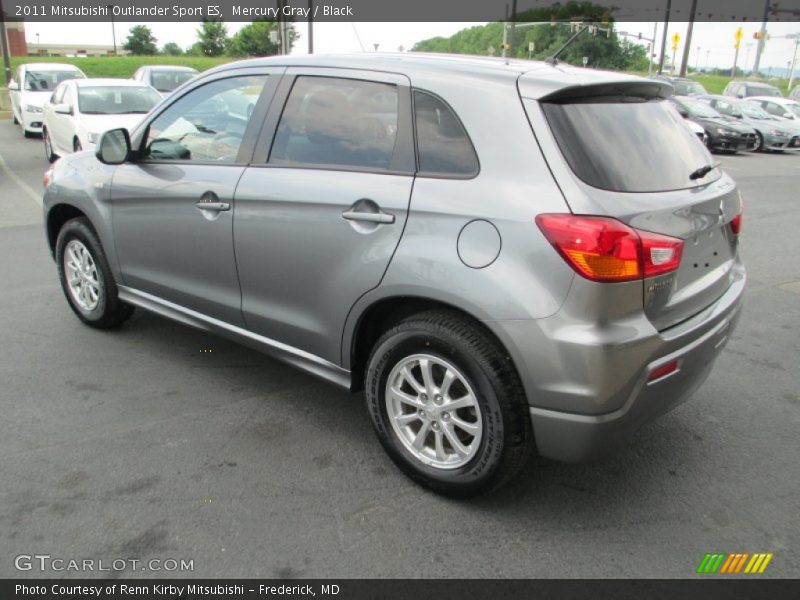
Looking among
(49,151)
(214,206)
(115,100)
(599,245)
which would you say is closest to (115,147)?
(214,206)

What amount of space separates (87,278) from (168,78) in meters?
14.0

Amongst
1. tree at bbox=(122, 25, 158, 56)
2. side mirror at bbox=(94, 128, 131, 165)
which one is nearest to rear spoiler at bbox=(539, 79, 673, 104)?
side mirror at bbox=(94, 128, 131, 165)

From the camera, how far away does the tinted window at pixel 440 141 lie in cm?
273

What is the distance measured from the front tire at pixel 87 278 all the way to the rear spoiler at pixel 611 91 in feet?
10.2

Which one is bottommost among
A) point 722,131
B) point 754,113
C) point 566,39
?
point 722,131

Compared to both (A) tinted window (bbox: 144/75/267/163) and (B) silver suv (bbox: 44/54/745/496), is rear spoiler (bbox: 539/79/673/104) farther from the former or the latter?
(A) tinted window (bbox: 144/75/267/163)

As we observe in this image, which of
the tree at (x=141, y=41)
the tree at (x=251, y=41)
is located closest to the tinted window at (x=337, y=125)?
the tree at (x=251, y=41)

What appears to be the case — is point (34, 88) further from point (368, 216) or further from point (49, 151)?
point (368, 216)

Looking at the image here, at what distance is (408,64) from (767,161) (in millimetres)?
17614

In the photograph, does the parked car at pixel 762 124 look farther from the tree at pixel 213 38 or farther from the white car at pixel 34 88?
the tree at pixel 213 38

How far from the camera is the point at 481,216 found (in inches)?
102

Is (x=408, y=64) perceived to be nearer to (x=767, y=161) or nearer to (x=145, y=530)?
(x=145, y=530)

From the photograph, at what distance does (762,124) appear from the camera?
19781 millimetres

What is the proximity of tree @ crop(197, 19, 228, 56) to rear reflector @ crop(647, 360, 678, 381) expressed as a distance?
80687 mm
